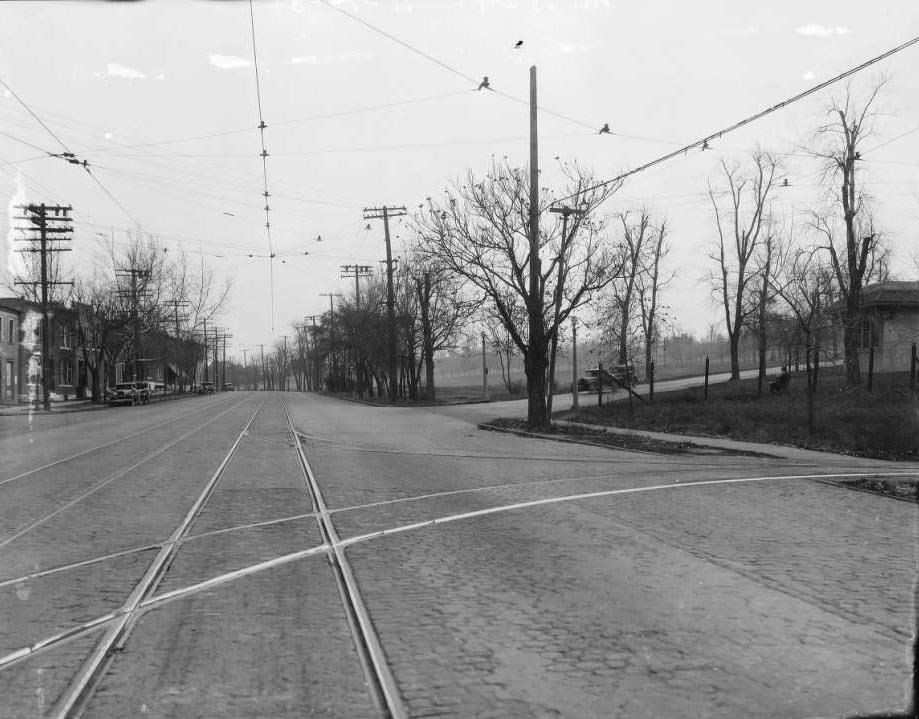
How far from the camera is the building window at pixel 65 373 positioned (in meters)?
64.1

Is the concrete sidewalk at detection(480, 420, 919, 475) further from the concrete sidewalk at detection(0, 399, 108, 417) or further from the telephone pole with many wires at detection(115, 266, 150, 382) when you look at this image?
the telephone pole with many wires at detection(115, 266, 150, 382)

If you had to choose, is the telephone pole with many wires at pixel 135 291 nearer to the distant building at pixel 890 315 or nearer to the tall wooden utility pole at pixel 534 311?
the tall wooden utility pole at pixel 534 311

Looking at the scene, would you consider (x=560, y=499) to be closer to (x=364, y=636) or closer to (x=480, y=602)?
(x=480, y=602)

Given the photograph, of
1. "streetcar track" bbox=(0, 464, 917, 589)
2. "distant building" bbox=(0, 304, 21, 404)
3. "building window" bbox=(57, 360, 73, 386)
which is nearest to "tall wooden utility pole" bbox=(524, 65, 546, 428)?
"streetcar track" bbox=(0, 464, 917, 589)

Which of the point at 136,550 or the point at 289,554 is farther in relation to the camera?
the point at 136,550

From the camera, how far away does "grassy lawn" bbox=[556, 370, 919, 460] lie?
17406mm

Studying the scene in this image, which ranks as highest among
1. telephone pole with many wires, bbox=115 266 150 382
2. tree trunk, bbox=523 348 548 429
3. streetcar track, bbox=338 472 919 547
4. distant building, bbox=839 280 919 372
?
telephone pole with many wires, bbox=115 266 150 382

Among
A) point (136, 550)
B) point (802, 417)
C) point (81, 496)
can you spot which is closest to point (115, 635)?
point (136, 550)

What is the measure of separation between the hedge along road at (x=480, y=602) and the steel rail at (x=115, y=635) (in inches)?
1.8

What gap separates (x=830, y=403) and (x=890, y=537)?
19057mm

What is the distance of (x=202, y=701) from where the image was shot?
368cm

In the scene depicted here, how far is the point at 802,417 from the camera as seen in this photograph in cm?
2183

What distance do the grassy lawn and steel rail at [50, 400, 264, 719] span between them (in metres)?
13.9

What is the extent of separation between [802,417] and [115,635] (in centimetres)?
2059
